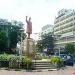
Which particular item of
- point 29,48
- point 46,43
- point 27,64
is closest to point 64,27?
point 46,43

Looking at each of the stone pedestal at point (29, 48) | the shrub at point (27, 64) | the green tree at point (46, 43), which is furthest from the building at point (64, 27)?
the shrub at point (27, 64)

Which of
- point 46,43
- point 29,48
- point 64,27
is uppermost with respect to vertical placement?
point 64,27

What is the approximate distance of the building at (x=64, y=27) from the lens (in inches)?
4106

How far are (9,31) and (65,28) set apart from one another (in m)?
50.6

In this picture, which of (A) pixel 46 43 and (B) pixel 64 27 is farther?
(B) pixel 64 27

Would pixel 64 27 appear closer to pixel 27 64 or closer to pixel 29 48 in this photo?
pixel 29 48

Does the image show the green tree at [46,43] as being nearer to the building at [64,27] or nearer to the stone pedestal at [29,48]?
the building at [64,27]

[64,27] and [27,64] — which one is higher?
[64,27]

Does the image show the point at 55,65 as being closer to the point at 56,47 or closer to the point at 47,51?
the point at 47,51

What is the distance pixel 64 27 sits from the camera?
118 metres

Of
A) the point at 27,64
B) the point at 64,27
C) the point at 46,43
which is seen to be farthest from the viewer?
the point at 64,27

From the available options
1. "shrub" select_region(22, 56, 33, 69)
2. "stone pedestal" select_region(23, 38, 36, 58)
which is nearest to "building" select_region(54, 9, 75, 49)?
"stone pedestal" select_region(23, 38, 36, 58)

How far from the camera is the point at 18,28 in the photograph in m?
70.1

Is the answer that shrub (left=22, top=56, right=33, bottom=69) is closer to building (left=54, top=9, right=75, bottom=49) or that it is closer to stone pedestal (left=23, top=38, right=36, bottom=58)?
stone pedestal (left=23, top=38, right=36, bottom=58)
